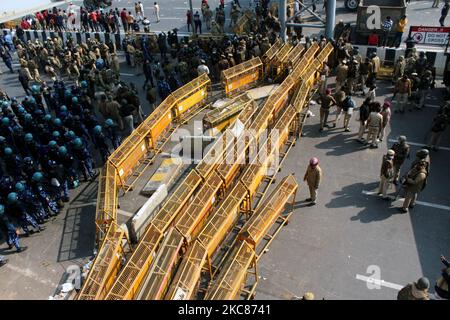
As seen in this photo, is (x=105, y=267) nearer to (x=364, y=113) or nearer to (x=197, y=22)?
(x=364, y=113)

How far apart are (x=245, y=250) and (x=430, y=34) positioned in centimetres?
1618

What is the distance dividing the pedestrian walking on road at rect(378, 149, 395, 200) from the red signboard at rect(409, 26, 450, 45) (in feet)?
36.7

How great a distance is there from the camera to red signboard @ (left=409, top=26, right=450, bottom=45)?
18906 mm

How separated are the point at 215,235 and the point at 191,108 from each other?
832cm

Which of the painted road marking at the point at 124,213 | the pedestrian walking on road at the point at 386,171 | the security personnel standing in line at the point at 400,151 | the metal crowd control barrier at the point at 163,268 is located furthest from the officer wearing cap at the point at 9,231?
the security personnel standing in line at the point at 400,151

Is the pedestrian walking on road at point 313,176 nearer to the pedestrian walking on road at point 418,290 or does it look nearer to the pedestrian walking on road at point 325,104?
the pedestrian walking on road at point 325,104

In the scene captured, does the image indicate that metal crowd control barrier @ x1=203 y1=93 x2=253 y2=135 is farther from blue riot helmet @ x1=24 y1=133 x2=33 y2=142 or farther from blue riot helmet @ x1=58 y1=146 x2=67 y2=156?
blue riot helmet @ x1=24 y1=133 x2=33 y2=142

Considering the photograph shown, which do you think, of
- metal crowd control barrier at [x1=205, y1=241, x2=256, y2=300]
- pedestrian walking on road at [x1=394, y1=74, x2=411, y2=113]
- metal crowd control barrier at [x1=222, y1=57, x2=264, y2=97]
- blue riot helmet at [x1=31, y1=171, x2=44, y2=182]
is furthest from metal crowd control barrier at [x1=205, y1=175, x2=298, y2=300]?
metal crowd control barrier at [x1=222, y1=57, x2=264, y2=97]

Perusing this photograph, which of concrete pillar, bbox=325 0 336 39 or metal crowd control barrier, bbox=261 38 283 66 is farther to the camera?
concrete pillar, bbox=325 0 336 39

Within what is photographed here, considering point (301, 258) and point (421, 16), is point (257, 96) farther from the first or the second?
point (421, 16)

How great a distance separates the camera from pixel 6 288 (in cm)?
1020

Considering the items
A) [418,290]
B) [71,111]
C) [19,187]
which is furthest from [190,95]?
[418,290]

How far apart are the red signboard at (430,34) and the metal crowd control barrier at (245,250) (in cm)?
1313

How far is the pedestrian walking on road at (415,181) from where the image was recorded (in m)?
10.4
